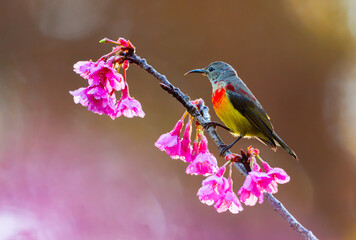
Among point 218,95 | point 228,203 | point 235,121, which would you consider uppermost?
point 218,95

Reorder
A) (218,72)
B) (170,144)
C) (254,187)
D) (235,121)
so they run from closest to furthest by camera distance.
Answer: (254,187)
(170,144)
(235,121)
(218,72)

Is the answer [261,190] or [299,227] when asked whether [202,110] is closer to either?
[261,190]

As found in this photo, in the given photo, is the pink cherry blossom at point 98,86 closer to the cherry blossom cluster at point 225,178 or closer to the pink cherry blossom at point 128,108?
the pink cherry blossom at point 128,108

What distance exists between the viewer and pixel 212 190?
1.06 metres

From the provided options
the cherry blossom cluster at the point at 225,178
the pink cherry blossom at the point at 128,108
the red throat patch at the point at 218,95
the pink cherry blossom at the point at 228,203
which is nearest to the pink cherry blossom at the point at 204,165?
the cherry blossom cluster at the point at 225,178

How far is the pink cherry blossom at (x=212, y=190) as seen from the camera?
3.43ft

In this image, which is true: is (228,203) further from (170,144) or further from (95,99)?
(95,99)

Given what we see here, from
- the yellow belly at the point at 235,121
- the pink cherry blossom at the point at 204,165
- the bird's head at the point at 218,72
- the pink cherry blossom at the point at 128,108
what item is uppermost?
the bird's head at the point at 218,72

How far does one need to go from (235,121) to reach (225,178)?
674 mm

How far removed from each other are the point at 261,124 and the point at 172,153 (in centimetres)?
61

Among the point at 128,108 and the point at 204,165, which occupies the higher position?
the point at 128,108

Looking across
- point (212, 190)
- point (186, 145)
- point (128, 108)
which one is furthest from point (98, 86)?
point (212, 190)

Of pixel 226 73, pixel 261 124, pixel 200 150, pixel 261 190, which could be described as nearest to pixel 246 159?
pixel 261 190

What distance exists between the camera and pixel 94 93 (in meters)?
1.09
